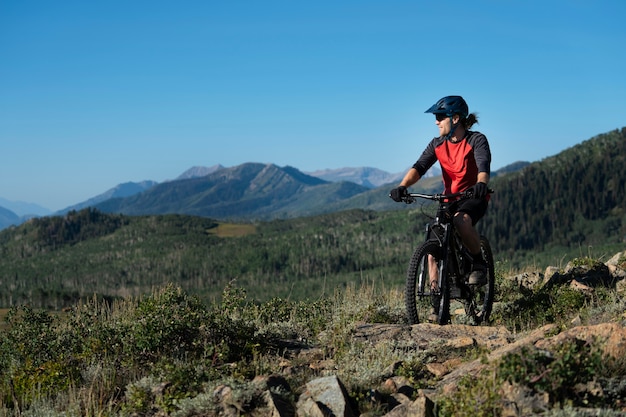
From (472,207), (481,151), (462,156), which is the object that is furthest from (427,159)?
(472,207)

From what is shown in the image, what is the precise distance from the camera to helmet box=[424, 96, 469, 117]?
902 cm

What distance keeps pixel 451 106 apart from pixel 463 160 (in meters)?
0.85

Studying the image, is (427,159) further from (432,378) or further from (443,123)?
(432,378)

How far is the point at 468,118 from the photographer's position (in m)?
9.21

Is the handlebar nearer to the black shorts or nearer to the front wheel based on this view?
the black shorts

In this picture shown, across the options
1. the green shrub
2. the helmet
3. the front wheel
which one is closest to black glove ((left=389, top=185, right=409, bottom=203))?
the helmet

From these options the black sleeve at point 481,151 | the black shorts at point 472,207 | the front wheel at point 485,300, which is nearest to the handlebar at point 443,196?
the black shorts at point 472,207

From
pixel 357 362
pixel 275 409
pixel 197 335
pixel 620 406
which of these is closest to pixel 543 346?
pixel 620 406

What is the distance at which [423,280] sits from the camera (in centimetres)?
868

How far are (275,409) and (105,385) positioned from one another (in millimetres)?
2545

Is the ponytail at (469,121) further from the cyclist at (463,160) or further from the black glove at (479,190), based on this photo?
the black glove at (479,190)

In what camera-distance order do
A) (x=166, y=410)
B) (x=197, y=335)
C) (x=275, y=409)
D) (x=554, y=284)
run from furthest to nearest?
(x=554, y=284) < (x=197, y=335) < (x=166, y=410) < (x=275, y=409)

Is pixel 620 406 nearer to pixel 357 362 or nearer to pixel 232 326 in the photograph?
pixel 357 362

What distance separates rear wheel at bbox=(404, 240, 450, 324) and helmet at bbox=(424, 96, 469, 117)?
1998mm
